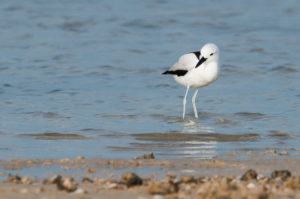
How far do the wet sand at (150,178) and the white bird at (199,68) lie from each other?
317 centimetres

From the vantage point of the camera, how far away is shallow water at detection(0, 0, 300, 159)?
291 inches

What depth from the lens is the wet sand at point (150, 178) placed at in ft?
14.5

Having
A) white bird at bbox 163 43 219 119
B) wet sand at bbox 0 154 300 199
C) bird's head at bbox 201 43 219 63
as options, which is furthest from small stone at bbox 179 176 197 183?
bird's head at bbox 201 43 219 63

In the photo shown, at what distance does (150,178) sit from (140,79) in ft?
20.8

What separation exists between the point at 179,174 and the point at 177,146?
5.07ft

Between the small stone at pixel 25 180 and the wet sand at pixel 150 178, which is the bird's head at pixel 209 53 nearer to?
the wet sand at pixel 150 178

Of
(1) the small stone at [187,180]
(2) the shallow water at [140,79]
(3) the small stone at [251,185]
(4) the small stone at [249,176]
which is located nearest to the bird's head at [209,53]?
(2) the shallow water at [140,79]

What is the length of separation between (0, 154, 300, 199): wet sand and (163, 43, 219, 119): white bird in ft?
10.4

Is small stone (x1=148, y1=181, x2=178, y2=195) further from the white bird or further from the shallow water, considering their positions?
the white bird

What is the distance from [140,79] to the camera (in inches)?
455

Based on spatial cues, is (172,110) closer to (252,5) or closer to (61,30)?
(61,30)

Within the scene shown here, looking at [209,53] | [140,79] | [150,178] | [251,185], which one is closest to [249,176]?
[251,185]

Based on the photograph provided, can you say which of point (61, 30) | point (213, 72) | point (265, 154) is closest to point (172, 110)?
point (213, 72)

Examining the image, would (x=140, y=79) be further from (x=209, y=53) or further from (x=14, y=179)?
(x=14, y=179)
